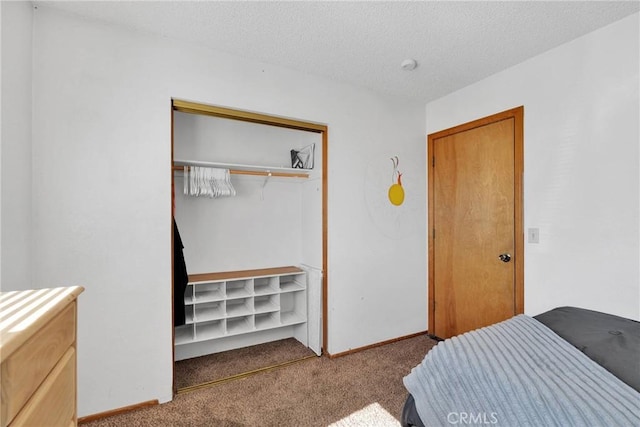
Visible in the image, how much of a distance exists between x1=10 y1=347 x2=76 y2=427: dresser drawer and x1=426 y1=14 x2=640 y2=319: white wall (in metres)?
2.72

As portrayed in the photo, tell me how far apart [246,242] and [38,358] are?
2.27 m

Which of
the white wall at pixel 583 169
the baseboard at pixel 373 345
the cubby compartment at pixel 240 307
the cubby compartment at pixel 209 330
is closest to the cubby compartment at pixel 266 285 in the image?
the cubby compartment at pixel 240 307

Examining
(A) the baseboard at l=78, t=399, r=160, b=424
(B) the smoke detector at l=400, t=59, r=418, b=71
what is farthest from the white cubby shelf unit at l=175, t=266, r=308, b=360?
(B) the smoke detector at l=400, t=59, r=418, b=71

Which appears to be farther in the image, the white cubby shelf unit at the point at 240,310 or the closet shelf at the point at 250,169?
the white cubby shelf unit at the point at 240,310

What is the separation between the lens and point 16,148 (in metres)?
1.58

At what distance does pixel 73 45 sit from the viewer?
6.02ft

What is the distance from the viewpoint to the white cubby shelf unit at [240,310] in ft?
8.58

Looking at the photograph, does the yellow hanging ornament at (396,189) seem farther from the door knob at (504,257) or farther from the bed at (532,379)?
the bed at (532,379)

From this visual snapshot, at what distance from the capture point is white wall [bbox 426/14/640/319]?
72.6 inches

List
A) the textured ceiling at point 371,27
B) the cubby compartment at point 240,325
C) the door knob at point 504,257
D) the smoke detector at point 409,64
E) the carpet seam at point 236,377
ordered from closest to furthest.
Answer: the textured ceiling at point 371,27, the carpet seam at point 236,377, the smoke detector at point 409,64, the door knob at point 504,257, the cubby compartment at point 240,325

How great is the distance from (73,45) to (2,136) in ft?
2.44

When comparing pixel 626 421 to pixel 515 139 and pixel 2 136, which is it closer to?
pixel 515 139

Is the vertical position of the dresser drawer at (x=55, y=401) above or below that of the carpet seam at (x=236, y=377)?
above

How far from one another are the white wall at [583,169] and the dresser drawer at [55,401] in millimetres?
2720
